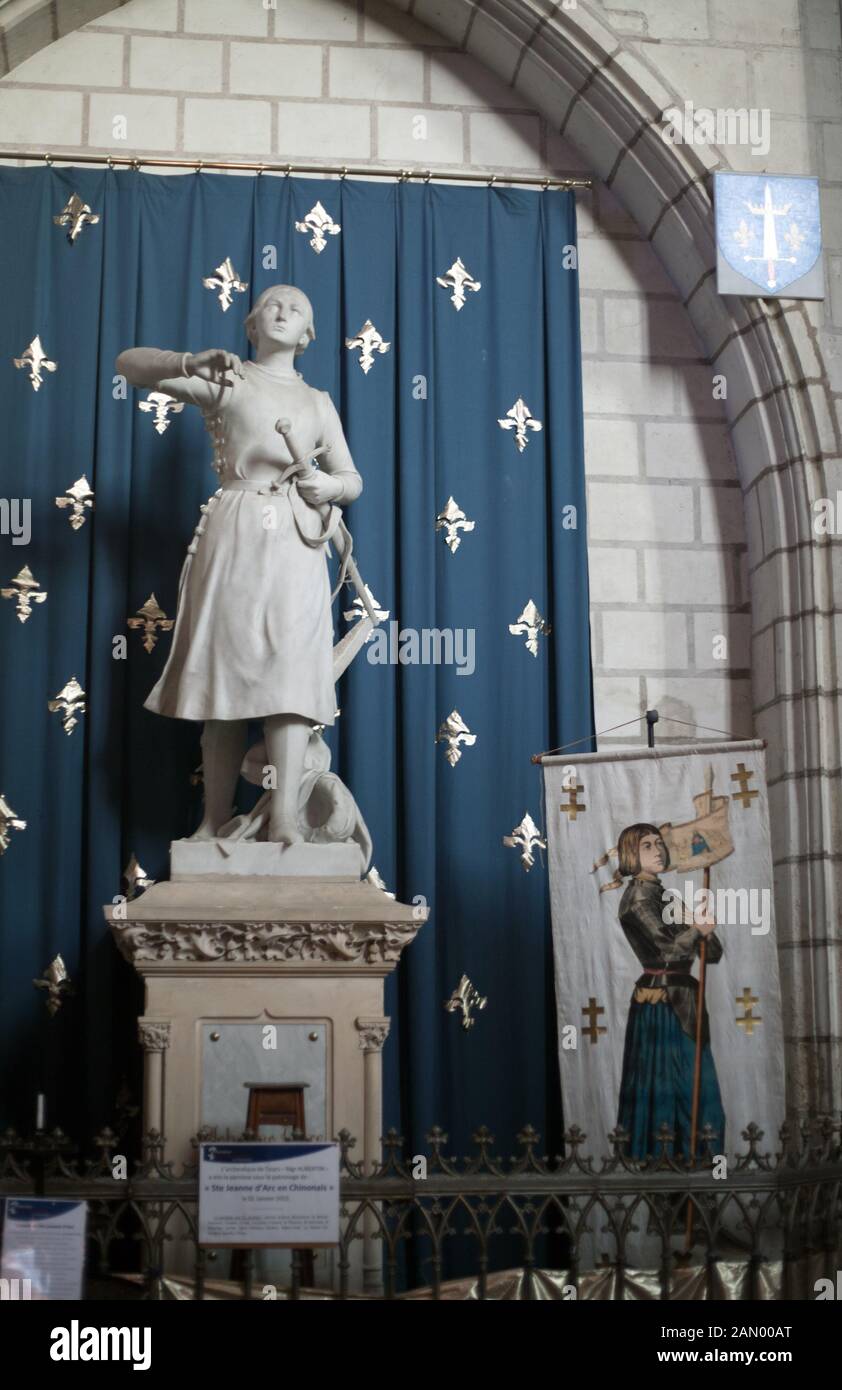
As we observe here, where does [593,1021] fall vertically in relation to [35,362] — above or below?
below

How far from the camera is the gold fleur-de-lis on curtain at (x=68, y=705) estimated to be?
7.23m

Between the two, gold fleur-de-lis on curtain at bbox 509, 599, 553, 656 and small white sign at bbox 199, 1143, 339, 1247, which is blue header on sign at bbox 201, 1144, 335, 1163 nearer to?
small white sign at bbox 199, 1143, 339, 1247

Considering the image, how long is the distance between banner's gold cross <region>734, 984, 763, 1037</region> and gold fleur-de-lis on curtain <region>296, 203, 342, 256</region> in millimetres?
3940

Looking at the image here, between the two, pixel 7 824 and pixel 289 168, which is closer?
pixel 7 824

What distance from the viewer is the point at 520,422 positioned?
7.77 meters

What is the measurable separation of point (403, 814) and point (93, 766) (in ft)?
4.47

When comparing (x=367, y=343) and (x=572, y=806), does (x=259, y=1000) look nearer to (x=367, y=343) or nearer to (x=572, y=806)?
(x=572, y=806)

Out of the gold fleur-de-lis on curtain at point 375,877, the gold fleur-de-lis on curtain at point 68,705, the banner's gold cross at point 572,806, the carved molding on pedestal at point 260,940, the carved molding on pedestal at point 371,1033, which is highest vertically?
the gold fleur-de-lis on curtain at point 68,705

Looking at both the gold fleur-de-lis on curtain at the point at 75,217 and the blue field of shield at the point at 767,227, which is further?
the gold fleur-de-lis on curtain at the point at 75,217

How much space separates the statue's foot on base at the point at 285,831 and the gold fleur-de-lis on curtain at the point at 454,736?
1.44 metres

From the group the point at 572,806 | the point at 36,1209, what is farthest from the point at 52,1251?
the point at 572,806

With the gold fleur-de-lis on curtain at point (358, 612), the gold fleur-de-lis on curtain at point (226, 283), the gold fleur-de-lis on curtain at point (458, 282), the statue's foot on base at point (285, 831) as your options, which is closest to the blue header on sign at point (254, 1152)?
the statue's foot on base at point (285, 831)

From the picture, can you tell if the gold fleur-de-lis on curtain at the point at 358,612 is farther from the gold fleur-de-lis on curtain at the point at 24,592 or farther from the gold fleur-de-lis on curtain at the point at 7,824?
the gold fleur-de-lis on curtain at the point at 7,824

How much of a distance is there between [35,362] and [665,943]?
382cm
